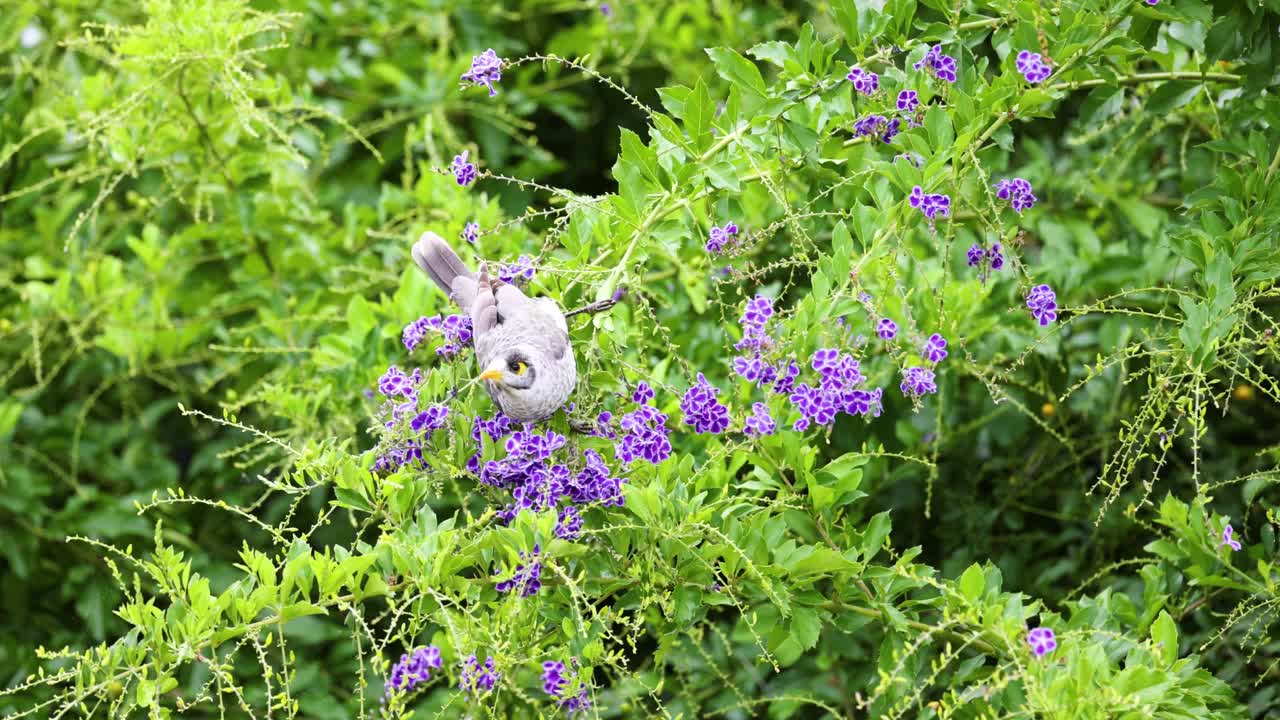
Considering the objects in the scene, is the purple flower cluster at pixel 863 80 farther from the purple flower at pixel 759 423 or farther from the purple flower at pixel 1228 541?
the purple flower at pixel 1228 541

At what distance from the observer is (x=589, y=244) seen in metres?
1.94

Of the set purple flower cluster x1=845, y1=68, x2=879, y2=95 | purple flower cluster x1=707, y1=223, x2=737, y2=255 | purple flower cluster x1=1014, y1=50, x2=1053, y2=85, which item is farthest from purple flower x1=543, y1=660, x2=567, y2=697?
purple flower cluster x1=1014, y1=50, x2=1053, y2=85

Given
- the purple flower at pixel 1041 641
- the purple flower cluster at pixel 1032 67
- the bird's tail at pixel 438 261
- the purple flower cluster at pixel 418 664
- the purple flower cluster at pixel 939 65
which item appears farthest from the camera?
the bird's tail at pixel 438 261

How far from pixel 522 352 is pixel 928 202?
611 millimetres

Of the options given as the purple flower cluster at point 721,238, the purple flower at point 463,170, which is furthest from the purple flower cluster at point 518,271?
the purple flower cluster at point 721,238

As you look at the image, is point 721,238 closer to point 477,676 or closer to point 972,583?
point 972,583

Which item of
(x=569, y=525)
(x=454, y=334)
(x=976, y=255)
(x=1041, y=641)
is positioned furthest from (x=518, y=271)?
(x=1041, y=641)

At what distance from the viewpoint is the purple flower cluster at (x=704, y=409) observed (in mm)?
1804

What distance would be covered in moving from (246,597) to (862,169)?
109 cm

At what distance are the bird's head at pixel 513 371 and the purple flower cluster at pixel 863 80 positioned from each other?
2.15 ft

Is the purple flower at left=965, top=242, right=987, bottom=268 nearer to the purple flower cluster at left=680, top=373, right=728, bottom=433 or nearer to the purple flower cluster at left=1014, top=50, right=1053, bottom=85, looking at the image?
the purple flower cluster at left=1014, top=50, right=1053, bottom=85

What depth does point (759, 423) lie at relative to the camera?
1834mm

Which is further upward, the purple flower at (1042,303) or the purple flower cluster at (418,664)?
the purple flower at (1042,303)

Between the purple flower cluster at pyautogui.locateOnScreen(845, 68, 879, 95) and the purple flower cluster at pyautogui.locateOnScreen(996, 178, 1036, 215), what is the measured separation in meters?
0.24
